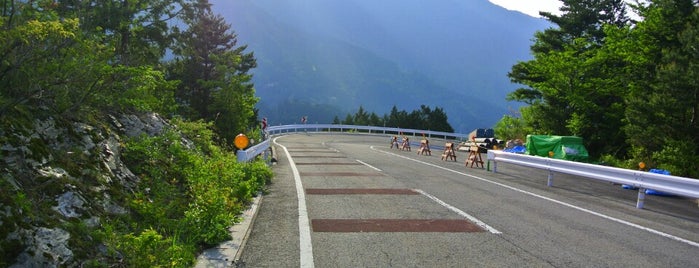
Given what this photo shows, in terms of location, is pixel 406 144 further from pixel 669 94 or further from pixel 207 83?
pixel 669 94

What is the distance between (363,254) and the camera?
209 inches

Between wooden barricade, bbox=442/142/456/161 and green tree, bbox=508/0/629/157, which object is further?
green tree, bbox=508/0/629/157

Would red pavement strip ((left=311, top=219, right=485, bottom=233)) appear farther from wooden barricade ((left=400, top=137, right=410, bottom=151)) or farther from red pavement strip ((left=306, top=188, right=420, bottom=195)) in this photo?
wooden barricade ((left=400, top=137, right=410, bottom=151))

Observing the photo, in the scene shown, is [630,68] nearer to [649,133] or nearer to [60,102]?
[649,133]

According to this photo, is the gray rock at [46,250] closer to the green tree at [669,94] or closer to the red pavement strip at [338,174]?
the red pavement strip at [338,174]

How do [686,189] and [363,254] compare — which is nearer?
[363,254]

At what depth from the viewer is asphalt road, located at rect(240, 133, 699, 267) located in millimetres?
5246

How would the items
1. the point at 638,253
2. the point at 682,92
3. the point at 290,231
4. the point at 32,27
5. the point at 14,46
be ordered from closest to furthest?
the point at 32,27
the point at 14,46
the point at 638,253
the point at 290,231
the point at 682,92

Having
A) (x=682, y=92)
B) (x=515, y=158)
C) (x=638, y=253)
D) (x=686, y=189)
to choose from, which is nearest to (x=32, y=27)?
(x=638, y=253)

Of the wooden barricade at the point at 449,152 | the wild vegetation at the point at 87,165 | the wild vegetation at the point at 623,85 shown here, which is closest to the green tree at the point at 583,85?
the wild vegetation at the point at 623,85

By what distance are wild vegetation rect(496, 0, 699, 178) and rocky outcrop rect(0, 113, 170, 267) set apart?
2062 centimetres

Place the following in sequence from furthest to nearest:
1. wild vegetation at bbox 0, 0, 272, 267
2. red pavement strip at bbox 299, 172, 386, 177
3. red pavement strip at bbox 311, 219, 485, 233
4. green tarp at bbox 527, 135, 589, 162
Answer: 1. green tarp at bbox 527, 135, 589, 162
2. red pavement strip at bbox 299, 172, 386, 177
3. red pavement strip at bbox 311, 219, 485, 233
4. wild vegetation at bbox 0, 0, 272, 267

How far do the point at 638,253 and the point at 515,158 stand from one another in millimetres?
10666

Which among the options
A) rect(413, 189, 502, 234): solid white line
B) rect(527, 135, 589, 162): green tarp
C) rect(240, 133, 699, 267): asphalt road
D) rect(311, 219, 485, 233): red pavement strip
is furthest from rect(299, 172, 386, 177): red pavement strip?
rect(527, 135, 589, 162): green tarp
